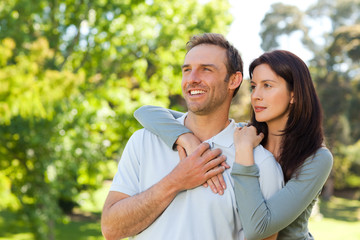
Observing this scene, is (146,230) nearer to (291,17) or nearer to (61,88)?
(61,88)

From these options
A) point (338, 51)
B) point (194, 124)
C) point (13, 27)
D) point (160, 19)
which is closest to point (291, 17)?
point (338, 51)

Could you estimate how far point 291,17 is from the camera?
110 ft

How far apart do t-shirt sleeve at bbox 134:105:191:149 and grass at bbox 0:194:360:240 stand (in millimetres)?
6924

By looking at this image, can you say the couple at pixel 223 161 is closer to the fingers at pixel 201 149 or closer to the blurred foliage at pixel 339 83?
the fingers at pixel 201 149

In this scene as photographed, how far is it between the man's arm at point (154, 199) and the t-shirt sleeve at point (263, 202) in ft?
0.46

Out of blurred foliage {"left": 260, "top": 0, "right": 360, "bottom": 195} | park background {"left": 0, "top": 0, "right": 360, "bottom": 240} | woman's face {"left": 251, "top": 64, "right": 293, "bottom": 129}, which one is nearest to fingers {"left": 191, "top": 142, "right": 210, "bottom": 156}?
woman's face {"left": 251, "top": 64, "right": 293, "bottom": 129}

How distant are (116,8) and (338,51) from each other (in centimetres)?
2074

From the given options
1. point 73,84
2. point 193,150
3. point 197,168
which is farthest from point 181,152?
point 73,84

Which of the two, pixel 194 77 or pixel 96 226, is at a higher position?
pixel 194 77

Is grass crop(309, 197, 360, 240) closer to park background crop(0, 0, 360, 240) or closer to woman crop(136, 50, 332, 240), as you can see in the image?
park background crop(0, 0, 360, 240)

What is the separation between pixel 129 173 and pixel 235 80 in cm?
80

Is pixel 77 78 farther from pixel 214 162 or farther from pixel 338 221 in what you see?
pixel 338 221

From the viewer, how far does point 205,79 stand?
86.9 inches

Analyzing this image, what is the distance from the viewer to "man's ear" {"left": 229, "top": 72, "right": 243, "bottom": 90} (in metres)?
2.35
